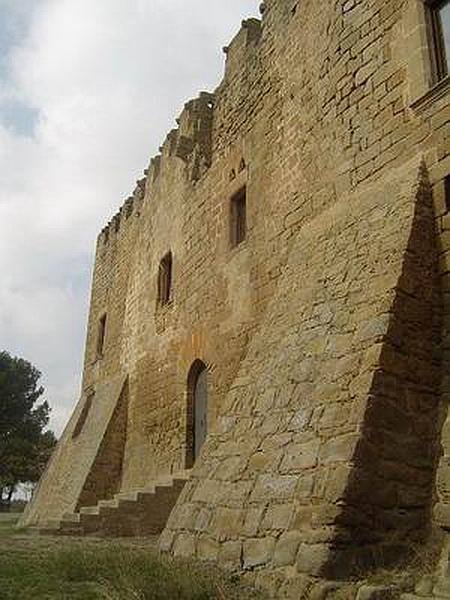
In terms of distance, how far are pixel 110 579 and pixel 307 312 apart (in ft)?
9.00

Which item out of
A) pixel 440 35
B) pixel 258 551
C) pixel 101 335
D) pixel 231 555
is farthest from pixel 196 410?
pixel 101 335

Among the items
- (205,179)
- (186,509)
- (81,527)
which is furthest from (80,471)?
(186,509)

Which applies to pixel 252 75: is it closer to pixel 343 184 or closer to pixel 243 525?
Result: pixel 343 184

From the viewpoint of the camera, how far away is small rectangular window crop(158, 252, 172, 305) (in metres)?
12.0

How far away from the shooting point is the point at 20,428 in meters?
29.4

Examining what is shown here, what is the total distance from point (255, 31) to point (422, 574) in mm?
8311

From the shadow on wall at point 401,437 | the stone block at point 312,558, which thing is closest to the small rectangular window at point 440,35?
the shadow on wall at point 401,437

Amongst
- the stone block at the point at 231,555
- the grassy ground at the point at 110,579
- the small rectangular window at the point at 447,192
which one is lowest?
the grassy ground at the point at 110,579

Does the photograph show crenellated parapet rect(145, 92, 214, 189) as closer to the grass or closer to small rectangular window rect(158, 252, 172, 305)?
small rectangular window rect(158, 252, 172, 305)

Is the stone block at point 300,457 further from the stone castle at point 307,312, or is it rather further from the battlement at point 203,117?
the battlement at point 203,117

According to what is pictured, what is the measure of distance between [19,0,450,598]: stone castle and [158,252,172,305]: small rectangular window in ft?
1.43

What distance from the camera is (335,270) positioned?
5.59 metres

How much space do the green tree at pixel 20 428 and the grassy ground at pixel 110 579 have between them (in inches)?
955

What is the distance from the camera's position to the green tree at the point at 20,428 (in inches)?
1083
